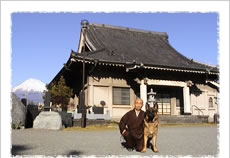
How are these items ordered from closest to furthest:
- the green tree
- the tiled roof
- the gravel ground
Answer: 1. the gravel ground
2. the tiled roof
3. the green tree

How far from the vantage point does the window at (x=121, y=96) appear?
1831 cm

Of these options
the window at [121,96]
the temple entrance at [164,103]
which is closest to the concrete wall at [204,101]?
the temple entrance at [164,103]

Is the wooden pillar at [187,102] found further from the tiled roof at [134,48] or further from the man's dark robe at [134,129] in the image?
the man's dark robe at [134,129]

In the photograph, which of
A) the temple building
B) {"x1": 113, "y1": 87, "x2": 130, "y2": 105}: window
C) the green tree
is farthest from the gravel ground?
the green tree

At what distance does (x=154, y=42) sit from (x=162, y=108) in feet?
23.3

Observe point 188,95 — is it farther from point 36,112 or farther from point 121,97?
point 36,112

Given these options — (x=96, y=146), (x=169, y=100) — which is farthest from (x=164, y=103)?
(x=96, y=146)

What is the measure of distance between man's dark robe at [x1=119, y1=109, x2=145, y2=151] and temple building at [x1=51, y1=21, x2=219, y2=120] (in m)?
9.72

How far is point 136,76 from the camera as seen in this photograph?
18.2 m

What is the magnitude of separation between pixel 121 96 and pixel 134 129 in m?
12.5

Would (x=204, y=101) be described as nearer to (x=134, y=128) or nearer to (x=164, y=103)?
(x=164, y=103)

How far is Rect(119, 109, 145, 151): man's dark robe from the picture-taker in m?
Answer: 6.02

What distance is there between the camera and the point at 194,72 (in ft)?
60.1

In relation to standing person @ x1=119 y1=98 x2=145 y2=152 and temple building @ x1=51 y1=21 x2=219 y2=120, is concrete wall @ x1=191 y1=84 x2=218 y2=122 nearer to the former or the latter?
temple building @ x1=51 y1=21 x2=219 y2=120
